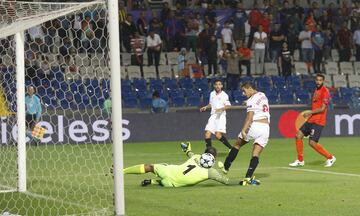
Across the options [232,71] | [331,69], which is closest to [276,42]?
[232,71]

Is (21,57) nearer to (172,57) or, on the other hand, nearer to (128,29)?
(128,29)

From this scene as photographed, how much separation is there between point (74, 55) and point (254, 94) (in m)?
9.18

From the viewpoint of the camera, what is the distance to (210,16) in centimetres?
3462

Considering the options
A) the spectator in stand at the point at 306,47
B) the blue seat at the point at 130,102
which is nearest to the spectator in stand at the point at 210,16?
the spectator in stand at the point at 306,47

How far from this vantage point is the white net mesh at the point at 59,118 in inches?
570

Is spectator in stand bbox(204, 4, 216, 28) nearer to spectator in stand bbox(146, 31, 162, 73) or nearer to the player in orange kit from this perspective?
spectator in stand bbox(146, 31, 162, 73)

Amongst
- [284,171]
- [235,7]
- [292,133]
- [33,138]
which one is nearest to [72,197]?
[284,171]

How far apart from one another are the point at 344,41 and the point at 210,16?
5.49 metres

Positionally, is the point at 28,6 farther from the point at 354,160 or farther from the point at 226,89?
the point at 226,89

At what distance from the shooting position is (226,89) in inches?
1319

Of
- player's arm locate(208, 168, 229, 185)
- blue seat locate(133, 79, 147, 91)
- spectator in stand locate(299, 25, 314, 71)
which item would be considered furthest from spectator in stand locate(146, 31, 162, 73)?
player's arm locate(208, 168, 229, 185)

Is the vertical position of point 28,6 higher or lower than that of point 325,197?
higher

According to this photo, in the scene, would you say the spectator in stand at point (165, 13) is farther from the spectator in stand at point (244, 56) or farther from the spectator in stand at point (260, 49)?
the spectator in stand at point (260, 49)

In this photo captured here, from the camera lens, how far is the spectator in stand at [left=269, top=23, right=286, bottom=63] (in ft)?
113
